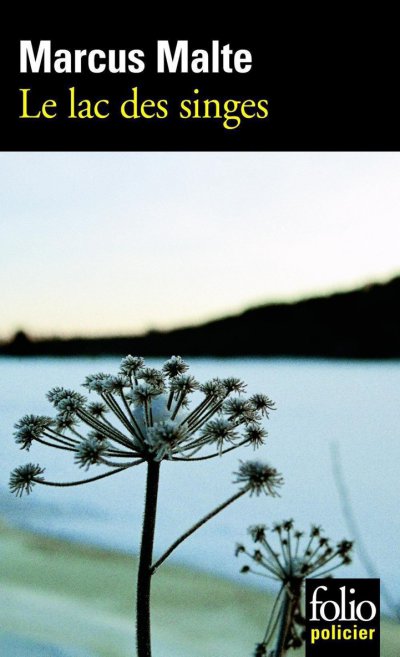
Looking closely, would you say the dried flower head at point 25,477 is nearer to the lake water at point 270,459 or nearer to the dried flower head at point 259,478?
the dried flower head at point 259,478

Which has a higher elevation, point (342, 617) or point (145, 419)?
point (145, 419)

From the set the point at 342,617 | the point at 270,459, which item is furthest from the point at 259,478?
the point at 270,459

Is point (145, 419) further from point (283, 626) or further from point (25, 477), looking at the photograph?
point (283, 626)

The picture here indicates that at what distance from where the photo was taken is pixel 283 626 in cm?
71

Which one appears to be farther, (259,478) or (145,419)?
(145,419)

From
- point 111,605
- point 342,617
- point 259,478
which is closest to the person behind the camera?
point 259,478

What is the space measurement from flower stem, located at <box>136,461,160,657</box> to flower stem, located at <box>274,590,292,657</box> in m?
0.14

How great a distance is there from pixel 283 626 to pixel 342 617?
185 mm

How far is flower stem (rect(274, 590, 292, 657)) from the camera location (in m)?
0.71

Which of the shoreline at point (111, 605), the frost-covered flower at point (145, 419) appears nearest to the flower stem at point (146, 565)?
the frost-covered flower at point (145, 419)

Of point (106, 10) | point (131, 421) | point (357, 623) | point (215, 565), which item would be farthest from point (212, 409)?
point (106, 10)

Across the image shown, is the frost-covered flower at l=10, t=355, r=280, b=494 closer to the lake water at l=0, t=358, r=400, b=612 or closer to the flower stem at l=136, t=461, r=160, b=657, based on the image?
the flower stem at l=136, t=461, r=160, b=657

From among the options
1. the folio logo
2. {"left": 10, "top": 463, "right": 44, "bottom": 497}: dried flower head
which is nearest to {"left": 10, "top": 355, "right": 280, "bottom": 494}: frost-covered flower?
{"left": 10, "top": 463, "right": 44, "bottom": 497}: dried flower head

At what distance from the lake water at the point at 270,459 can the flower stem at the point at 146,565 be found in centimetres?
43
